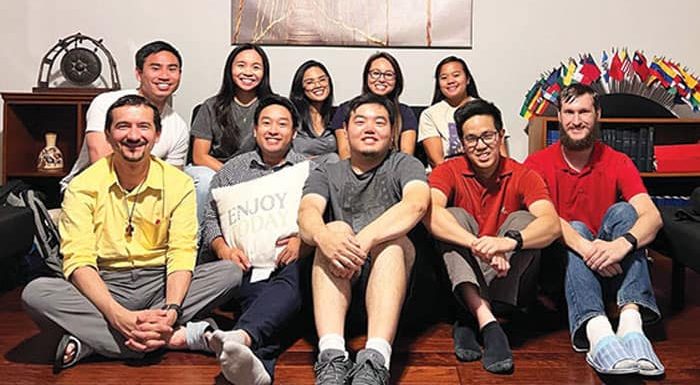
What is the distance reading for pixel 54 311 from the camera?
2.16 m

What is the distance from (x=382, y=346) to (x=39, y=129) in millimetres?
2641

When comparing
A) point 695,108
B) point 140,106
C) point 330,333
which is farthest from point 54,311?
point 695,108

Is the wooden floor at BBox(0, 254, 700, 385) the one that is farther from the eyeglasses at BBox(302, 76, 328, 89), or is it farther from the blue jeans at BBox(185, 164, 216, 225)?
the eyeglasses at BBox(302, 76, 328, 89)

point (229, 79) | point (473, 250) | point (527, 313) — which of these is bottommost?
point (527, 313)

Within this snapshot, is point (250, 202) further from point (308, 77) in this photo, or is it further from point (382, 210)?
point (308, 77)

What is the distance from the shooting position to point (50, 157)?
12.2ft

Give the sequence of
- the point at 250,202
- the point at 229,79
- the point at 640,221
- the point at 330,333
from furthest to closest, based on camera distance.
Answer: the point at 229,79 < the point at 250,202 < the point at 640,221 < the point at 330,333

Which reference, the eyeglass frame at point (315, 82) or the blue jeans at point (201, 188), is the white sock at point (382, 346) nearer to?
the blue jeans at point (201, 188)

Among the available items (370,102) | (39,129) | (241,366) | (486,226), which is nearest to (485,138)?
(486,226)

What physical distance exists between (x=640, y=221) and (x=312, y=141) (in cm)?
153

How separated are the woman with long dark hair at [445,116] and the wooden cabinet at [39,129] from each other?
1.65 meters

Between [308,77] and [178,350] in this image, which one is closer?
[178,350]

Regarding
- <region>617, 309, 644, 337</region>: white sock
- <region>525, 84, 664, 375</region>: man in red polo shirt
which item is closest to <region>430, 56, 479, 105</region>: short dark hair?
<region>525, 84, 664, 375</region>: man in red polo shirt

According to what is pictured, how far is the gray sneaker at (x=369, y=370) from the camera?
1927 millimetres
